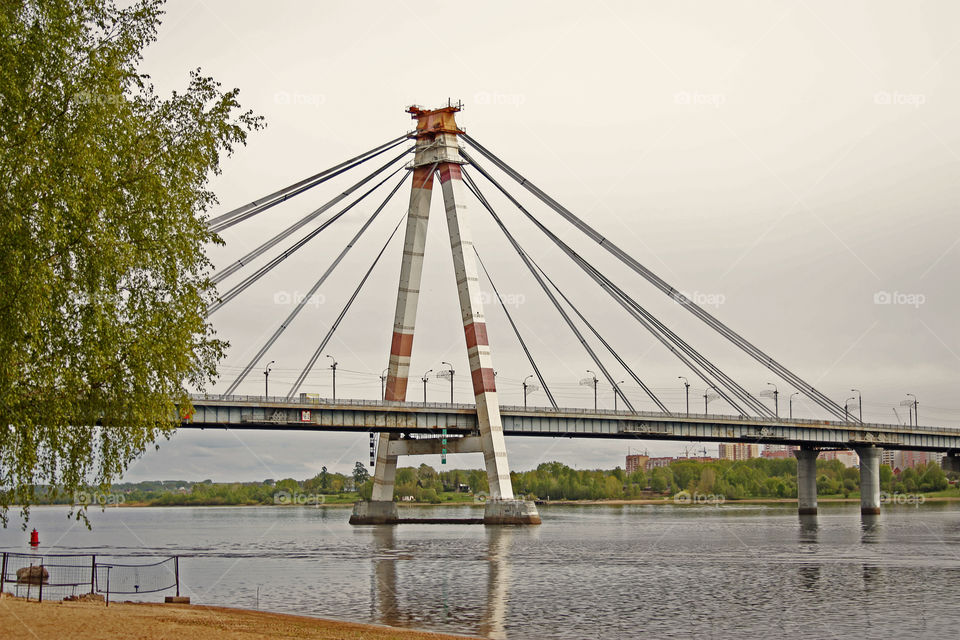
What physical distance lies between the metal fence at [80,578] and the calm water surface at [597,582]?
1590 mm

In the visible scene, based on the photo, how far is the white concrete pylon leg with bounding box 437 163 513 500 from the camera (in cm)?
8838

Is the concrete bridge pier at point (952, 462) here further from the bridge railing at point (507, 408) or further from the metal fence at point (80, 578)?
the metal fence at point (80, 578)

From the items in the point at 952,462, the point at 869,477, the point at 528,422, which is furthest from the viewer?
the point at 952,462

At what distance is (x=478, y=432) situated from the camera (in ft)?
318

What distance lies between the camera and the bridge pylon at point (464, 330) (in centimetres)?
8888

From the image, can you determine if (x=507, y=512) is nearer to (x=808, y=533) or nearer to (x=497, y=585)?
(x=808, y=533)

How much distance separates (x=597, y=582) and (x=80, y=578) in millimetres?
Result: 23075

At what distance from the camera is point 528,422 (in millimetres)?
100125

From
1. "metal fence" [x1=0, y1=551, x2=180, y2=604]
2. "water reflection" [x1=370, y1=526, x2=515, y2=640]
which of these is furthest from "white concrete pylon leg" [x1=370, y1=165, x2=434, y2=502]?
"metal fence" [x1=0, y1=551, x2=180, y2=604]

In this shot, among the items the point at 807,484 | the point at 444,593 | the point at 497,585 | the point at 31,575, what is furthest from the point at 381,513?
the point at 31,575

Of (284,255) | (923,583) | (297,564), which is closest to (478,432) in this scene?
(284,255)

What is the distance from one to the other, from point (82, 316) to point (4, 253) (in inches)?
78.2

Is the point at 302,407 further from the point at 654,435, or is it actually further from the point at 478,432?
the point at 654,435

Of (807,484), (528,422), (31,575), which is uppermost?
(528,422)
